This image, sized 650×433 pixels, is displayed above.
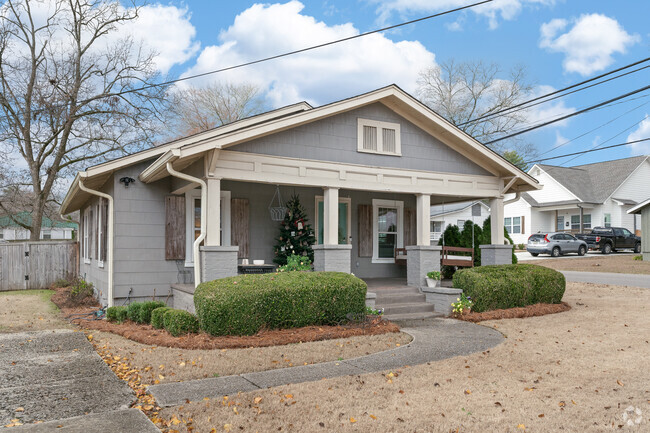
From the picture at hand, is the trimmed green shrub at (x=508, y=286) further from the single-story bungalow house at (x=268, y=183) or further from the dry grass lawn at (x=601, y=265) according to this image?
the dry grass lawn at (x=601, y=265)

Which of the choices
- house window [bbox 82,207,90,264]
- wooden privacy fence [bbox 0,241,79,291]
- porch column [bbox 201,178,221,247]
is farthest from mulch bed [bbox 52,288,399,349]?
wooden privacy fence [bbox 0,241,79,291]

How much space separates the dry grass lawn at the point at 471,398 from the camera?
13.5 ft

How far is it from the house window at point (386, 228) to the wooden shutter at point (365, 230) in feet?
0.54

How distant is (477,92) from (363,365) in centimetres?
3210

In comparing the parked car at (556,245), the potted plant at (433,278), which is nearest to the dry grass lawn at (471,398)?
the potted plant at (433,278)

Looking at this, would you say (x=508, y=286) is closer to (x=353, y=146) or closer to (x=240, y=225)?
(x=353, y=146)

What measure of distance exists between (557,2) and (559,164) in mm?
22912

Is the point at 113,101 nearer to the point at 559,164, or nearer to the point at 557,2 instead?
the point at 557,2

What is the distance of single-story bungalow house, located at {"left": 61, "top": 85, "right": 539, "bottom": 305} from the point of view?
8945mm

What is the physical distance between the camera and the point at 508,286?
10102 mm

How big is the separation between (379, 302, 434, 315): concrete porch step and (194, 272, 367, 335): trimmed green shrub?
1.40 m

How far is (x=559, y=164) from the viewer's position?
128ft

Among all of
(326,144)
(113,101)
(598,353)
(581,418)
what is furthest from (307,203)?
(113,101)
